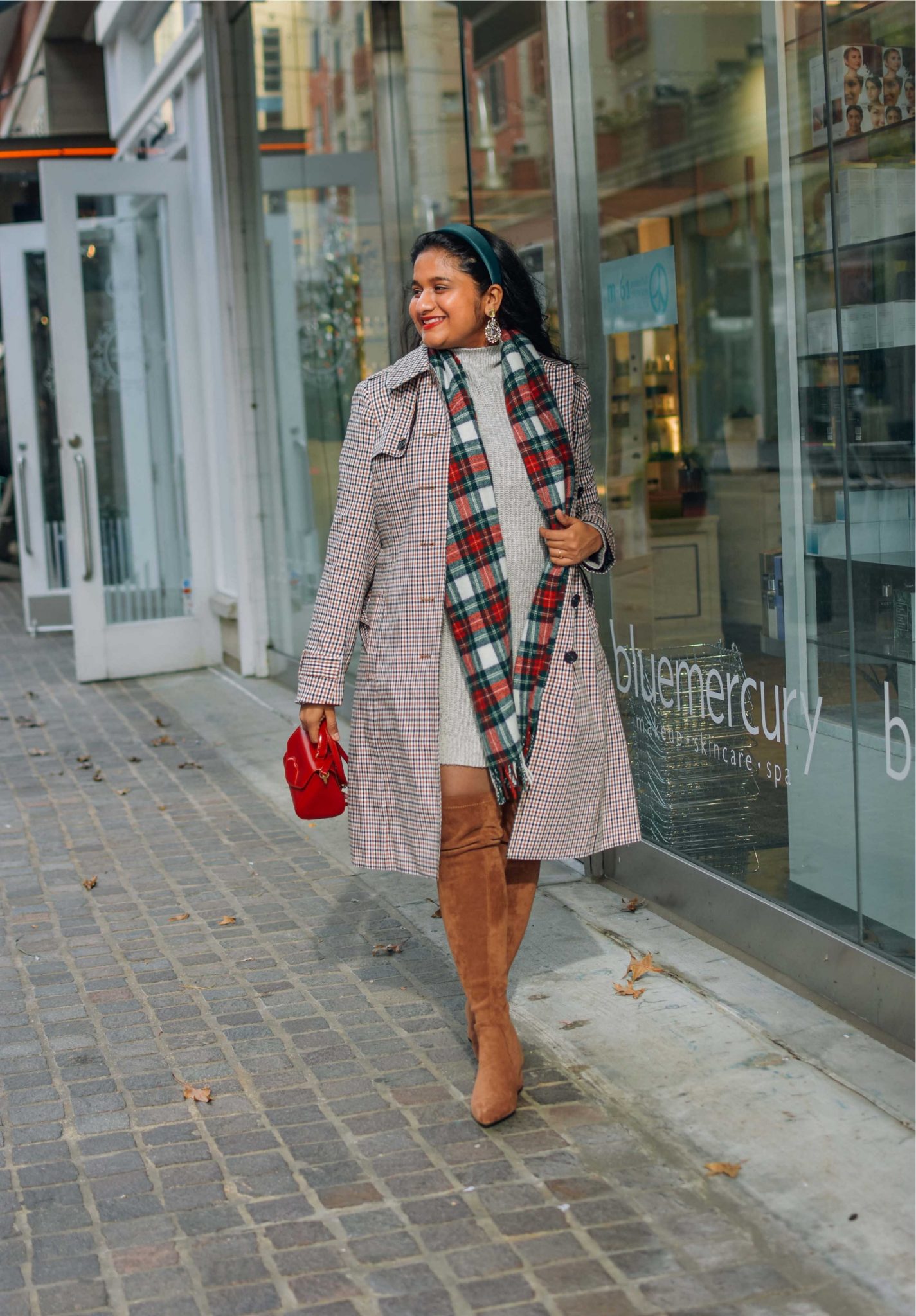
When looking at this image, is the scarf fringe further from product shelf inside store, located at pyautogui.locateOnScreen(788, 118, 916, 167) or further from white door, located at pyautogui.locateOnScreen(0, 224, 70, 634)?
white door, located at pyautogui.locateOnScreen(0, 224, 70, 634)

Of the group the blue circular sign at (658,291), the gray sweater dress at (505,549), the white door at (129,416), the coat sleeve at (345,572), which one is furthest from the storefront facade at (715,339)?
the white door at (129,416)

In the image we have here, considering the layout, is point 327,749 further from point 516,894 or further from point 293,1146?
point 293,1146

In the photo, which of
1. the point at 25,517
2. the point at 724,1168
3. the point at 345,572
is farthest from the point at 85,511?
the point at 724,1168

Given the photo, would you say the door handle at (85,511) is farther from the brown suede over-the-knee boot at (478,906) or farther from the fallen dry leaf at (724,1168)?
the fallen dry leaf at (724,1168)

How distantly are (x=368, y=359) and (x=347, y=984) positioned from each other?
421 centimetres

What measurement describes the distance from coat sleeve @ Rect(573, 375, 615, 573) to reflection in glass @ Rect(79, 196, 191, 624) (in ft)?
21.5

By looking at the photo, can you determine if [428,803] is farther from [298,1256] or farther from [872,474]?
[872,474]

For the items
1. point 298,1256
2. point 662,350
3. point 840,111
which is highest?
point 840,111

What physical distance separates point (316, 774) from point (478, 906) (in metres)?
0.48

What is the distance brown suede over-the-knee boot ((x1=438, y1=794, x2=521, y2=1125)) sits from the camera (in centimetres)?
349

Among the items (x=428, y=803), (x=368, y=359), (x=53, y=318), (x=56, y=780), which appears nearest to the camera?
(x=428, y=803)

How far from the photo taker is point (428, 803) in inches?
136

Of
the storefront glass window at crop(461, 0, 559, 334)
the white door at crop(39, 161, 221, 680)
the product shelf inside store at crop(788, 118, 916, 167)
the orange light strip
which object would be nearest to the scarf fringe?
the product shelf inside store at crop(788, 118, 916, 167)

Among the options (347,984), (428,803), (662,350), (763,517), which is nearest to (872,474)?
(763,517)
